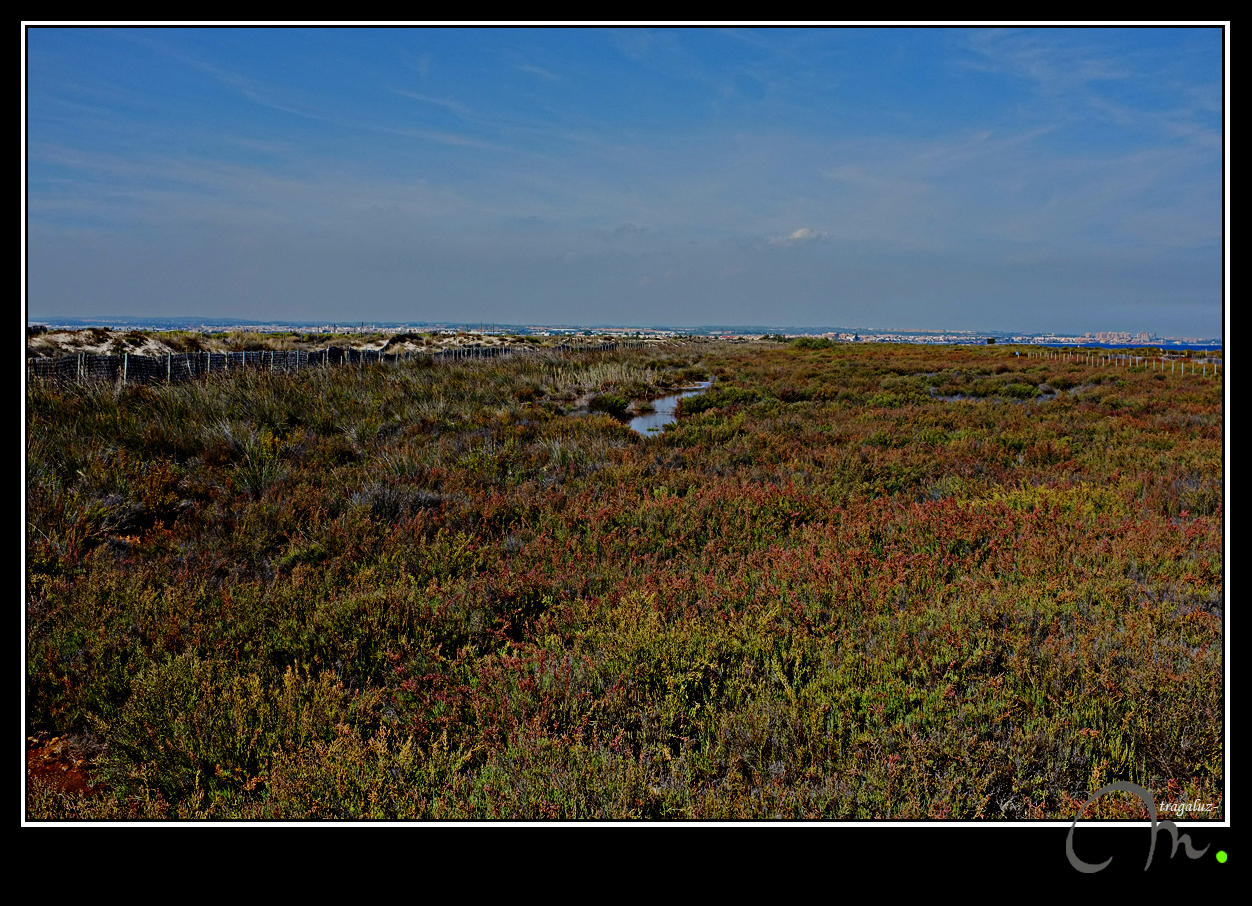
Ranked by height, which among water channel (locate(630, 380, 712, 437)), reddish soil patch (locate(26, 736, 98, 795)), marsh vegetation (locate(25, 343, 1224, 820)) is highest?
water channel (locate(630, 380, 712, 437))

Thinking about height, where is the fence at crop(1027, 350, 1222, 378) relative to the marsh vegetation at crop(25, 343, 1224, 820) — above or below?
above

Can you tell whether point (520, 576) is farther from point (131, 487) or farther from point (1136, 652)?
point (131, 487)

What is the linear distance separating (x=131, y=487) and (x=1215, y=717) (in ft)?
29.3

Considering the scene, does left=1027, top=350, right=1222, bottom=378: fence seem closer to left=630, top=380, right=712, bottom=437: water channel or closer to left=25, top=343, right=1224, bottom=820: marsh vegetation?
left=630, top=380, right=712, bottom=437: water channel

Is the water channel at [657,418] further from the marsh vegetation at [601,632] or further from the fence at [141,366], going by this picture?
the fence at [141,366]

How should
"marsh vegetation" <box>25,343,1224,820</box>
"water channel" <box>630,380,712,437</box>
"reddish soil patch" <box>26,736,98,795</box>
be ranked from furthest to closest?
"water channel" <box>630,380,712,437</box> → "reddish soil patch" <box>26,736,98,795</box> → "marsh vegetation" <box>25,343,1224,820</box>

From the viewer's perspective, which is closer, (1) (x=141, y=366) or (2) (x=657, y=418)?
(1) (x=141, y=366)

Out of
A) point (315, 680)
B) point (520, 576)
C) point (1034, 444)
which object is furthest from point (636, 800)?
point (1034, 444)

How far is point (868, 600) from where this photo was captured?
4.60 meters
